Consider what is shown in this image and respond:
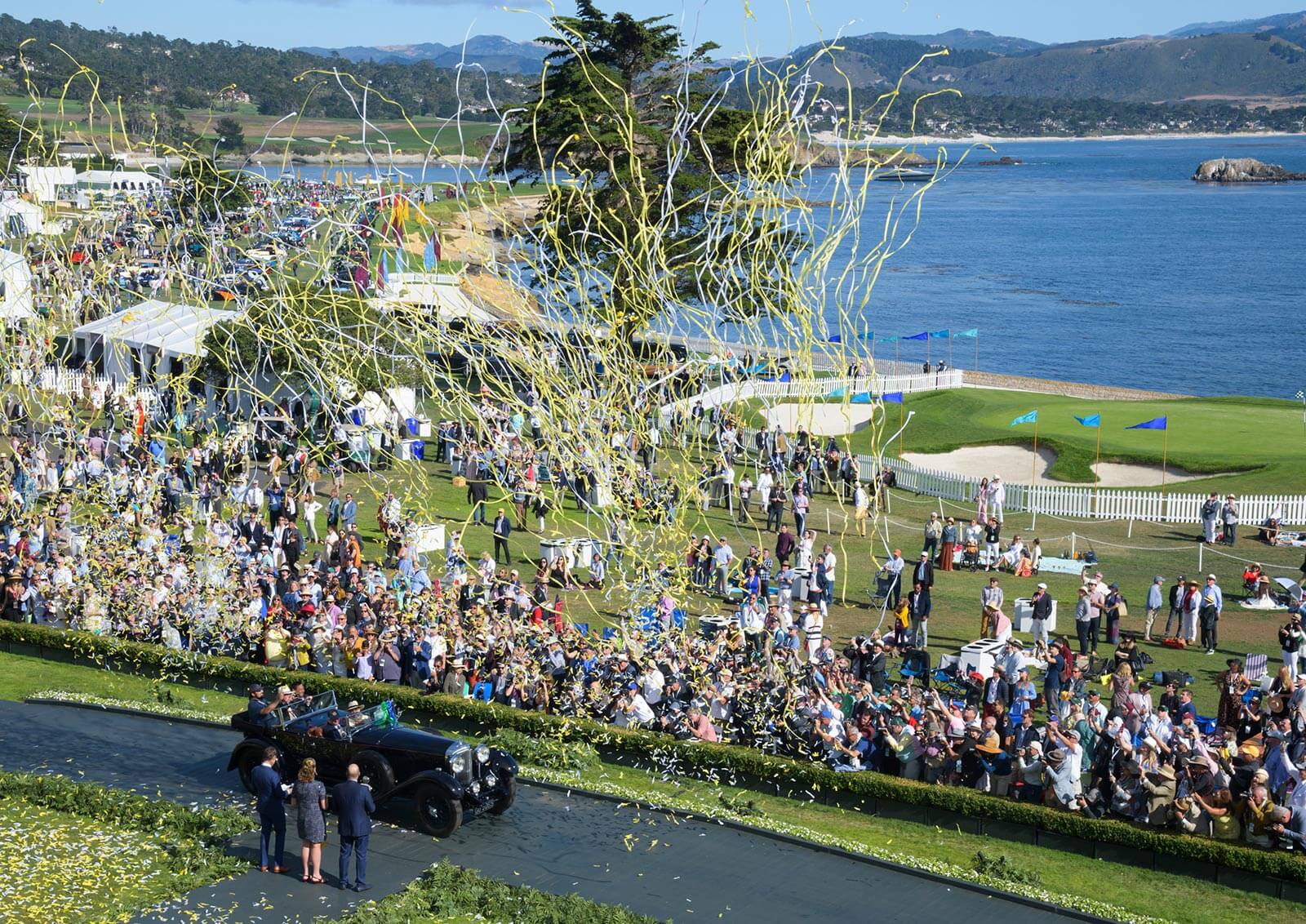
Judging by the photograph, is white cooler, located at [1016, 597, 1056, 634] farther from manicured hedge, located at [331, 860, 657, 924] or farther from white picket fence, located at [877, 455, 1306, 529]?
manicured hedge, located at [331, 860, 657, 924]

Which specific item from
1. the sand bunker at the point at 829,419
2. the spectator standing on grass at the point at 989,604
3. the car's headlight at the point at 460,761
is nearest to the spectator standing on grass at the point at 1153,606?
the spectator standing on grass at the point at 989,604

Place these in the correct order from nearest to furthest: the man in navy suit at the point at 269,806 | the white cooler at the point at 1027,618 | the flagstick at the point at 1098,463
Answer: the man in navy suit at the point at 269,806 < the white cooler at the point at 1027,618 < the flagstick at the point at 1098,463

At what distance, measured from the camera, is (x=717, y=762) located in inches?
710

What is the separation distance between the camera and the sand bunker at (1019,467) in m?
36.1

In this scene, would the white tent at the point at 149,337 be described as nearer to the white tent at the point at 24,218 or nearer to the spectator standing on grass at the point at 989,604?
the white tent at the point at 24,218

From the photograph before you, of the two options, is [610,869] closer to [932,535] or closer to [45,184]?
[932,535]

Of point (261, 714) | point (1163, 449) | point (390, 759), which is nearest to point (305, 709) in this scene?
point (261, 714)

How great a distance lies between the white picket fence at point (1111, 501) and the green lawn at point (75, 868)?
19.2m

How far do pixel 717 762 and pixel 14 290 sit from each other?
955 inches

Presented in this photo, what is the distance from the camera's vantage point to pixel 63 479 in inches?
1200

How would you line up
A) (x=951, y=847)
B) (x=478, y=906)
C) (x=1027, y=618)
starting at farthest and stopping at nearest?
(x=1027, y=618) < (x=951, y=847) < (x=478, y=906)

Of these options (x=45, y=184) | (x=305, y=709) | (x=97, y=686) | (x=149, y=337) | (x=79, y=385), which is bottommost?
(x=97, y=686)

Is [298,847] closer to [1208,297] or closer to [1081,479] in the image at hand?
[1081,479]

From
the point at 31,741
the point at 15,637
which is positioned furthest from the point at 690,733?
the point at 15,637
